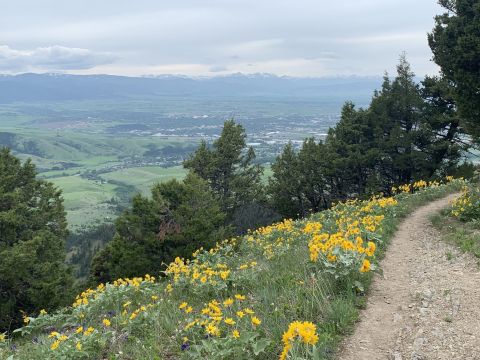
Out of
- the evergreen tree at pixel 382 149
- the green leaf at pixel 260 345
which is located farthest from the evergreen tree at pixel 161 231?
the green leaf at pixel 260 345

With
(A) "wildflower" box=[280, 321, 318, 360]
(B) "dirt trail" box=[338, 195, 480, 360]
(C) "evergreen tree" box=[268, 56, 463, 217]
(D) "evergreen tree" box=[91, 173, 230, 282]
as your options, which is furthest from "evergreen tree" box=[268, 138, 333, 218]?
(A) "wildflower" box=[280, 321, 318, 360]

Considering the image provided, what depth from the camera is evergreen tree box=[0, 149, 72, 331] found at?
19641 millimetres

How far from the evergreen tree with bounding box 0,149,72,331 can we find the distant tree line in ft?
0.20

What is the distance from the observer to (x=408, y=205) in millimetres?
16406

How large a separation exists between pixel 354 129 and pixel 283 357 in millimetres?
33287

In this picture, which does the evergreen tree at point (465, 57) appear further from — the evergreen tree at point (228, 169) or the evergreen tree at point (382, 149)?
the evergreen tree at point (228, 169)

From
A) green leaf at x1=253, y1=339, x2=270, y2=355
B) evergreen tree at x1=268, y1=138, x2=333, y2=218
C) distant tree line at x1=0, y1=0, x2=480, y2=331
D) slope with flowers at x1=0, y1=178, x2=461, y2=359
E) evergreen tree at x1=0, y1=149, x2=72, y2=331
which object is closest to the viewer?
green leaf at x1=253, y1=339, x2=270, y2=355

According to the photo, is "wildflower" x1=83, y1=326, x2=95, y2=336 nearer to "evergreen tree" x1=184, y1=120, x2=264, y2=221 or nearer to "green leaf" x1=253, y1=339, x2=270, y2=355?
"green leaf" x1=253, y1=339, x2=270, y2=355

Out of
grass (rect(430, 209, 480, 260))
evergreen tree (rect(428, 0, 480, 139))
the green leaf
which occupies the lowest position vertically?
grass (rect(430, 209, 480, 260))

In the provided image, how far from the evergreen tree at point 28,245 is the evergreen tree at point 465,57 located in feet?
62.1

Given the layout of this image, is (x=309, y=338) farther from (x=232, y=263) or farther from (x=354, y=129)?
(x=354, y=129)

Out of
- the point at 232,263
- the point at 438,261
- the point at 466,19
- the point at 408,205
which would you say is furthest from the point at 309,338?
the point at 466,19

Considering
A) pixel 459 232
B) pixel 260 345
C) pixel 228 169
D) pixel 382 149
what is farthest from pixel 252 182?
pixel 260 345

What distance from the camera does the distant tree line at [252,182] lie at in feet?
61.8
